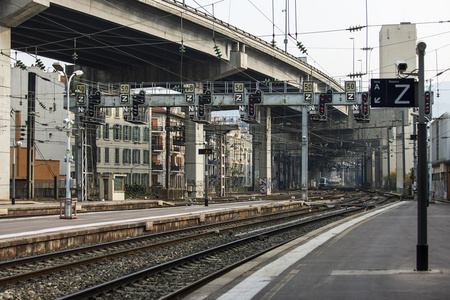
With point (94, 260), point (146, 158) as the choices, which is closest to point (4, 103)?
point (94, 260)

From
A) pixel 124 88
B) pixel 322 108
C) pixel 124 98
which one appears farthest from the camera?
pixel 124 88

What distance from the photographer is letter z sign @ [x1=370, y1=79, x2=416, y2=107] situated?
10484 millimetres

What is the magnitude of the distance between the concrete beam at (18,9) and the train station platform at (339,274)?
81.2 ft

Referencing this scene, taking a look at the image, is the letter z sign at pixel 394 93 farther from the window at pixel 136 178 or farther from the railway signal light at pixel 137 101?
the window at pixel 136 178

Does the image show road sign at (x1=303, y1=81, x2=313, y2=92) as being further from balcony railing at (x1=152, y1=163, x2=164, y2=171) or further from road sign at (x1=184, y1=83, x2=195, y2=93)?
balcony railing at (x1=152, y1=163, x2=164, y2=171)

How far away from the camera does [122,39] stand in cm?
4544

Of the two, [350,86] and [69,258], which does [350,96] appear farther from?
[69,258]

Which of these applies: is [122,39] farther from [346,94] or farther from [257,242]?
[257,242]

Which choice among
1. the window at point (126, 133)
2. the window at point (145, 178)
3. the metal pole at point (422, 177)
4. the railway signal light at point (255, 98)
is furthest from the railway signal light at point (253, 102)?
the window at point (145, 178)

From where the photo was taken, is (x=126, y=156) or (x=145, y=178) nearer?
(x=126, y=156)

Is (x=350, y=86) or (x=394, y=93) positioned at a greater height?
(x=350, y=86)

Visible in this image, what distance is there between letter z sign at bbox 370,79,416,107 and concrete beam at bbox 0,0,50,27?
91.6 feet

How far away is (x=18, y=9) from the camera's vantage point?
112 feet

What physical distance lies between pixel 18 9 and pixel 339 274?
30084 millimetres
